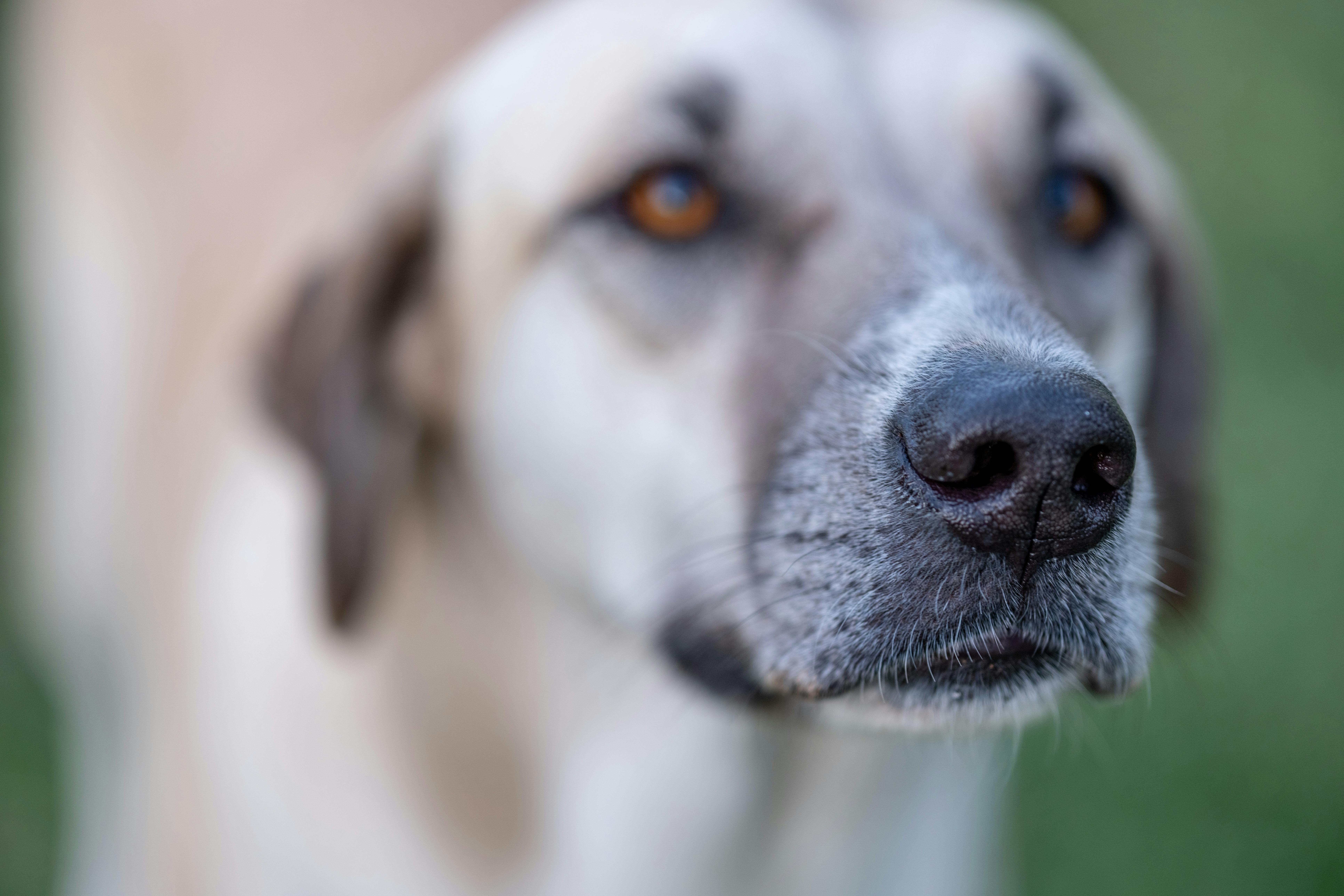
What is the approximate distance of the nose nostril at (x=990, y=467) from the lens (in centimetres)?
143

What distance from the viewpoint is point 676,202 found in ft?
6.44

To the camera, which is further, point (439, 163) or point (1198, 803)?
point (1198, 803)

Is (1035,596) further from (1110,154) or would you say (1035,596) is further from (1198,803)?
(1198,803)

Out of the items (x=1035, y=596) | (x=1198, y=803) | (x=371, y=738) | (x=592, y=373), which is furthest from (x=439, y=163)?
(x=1198, y=803)

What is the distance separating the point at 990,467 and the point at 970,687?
0.36 meters

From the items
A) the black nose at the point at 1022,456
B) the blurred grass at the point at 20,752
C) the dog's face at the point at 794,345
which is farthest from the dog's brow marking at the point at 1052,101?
the blurred grass at the point at 20,752

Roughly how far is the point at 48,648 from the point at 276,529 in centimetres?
206

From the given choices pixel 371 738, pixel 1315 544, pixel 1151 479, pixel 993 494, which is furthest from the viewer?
pixel 1315 544

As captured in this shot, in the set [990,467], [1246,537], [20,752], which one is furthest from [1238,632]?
[20,752]

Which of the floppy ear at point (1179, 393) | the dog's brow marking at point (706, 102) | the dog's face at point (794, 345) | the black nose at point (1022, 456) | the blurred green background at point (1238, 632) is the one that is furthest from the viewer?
the blurred green background at point (1238, 632)

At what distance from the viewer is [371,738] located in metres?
2.42

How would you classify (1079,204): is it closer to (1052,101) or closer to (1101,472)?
(1052,101)

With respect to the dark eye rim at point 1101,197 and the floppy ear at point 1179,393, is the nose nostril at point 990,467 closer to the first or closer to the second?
the dark eye rim at point 1101,197

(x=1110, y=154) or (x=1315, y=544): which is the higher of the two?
(x=1110, y=154)
